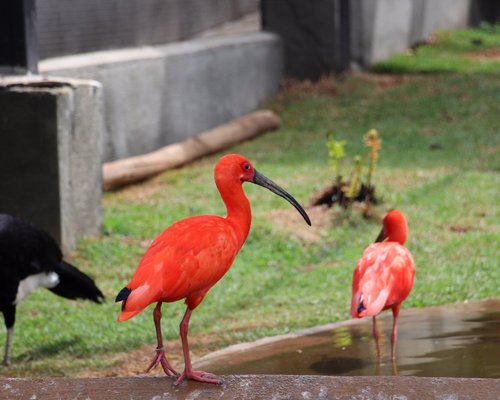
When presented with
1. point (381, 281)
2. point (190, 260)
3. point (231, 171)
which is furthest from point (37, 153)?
point (190, 260)

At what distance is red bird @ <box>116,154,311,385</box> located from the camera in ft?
14.5

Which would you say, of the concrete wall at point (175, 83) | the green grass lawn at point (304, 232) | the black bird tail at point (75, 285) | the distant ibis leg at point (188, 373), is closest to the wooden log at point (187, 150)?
the green grass lawn at point (304, 232)

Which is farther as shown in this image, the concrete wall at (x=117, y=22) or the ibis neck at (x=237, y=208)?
the concrete wall at (x=117, y=22)

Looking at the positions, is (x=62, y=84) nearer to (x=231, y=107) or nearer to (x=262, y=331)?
(x=262, y=331)

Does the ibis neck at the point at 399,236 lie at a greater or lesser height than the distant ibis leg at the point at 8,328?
greater

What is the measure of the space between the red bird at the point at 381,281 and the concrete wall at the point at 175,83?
4.97 meters

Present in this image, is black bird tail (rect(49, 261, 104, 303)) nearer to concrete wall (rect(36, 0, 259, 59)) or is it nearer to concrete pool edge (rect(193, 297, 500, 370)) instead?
concrete pool edge (rect(193, 297, 500, 370))

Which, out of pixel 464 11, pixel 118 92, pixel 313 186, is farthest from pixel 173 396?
pixel 464 11

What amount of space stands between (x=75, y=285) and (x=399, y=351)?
220 centimetres

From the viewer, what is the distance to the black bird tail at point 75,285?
720 cm

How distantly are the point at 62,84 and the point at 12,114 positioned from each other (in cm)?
49

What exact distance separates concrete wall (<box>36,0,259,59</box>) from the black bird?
4153mm

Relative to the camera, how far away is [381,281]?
20.5 ft

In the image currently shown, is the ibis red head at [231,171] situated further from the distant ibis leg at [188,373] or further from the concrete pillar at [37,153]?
the concrete pillar at [37,153]
